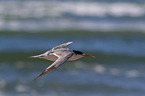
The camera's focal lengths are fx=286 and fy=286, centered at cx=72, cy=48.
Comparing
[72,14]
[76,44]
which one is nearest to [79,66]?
[76,44]

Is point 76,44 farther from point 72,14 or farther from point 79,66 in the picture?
point 72,14

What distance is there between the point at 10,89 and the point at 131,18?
16.3 ft

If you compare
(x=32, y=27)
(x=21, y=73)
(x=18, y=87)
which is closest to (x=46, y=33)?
(x=32, y=27)

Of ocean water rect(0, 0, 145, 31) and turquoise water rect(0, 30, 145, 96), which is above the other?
ocean water rect(0, 0, 145, 31)

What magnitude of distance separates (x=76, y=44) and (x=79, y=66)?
3.60 ft

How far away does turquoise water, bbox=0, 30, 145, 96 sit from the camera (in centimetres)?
395

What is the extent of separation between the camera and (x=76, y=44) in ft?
19.2

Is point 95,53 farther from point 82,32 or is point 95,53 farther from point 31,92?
point 31,92

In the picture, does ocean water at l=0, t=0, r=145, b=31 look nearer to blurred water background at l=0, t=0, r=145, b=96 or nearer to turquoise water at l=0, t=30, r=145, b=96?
blurred water background at l=0, t=0, r=145, b=96

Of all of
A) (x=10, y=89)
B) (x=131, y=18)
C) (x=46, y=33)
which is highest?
(x=131, y=18)

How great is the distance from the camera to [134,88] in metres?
3.97

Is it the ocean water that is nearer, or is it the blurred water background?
the blurred water background

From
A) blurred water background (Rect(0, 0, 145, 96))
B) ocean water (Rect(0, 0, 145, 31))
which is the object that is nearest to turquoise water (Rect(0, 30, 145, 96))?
blurred water background (Rect(0, 0, 145, 96))

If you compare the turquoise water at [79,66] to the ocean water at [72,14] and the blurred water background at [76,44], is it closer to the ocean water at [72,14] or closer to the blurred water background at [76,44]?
the blurred water background at [76,44]
